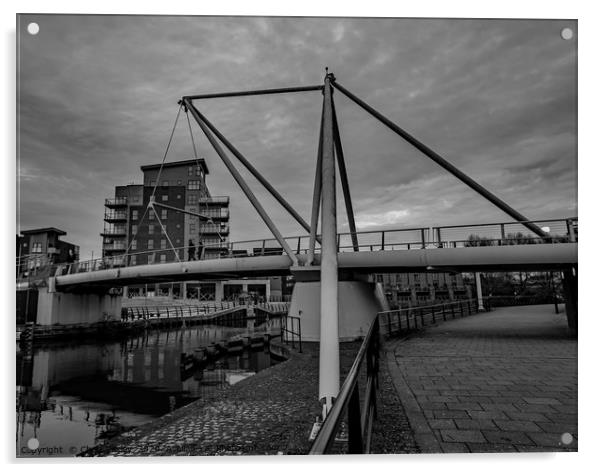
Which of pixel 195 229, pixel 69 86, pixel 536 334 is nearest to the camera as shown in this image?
pixel 69 86

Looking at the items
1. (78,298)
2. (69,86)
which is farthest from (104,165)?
(78,298)

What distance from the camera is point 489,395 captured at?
546 cm

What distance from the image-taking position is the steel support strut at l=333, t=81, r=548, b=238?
23.8 feet

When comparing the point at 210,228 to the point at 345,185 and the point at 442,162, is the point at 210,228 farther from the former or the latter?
the point at 442,162

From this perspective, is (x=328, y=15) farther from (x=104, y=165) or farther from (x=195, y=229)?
(x=195, y=229)

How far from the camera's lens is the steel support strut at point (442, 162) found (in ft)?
23.8

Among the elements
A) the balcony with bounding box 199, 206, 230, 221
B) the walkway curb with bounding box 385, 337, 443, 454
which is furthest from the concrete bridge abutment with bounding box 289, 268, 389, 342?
the balcony with bounding box 199, 206, 230, 221

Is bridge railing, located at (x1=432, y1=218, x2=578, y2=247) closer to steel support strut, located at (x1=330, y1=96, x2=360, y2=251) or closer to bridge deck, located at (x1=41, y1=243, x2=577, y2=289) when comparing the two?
bridge deck, located at (x1=41, y1=243, x2=577, y2=289)

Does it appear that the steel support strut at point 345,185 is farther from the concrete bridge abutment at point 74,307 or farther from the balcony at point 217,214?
the balcony at point 217,214

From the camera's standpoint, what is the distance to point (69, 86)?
6.18 meters

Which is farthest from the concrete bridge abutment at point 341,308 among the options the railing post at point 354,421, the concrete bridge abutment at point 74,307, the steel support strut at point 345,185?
the concrete bridge abutment at point 74,307

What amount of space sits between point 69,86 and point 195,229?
37015 millimetres

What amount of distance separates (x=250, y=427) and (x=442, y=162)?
671 cm
